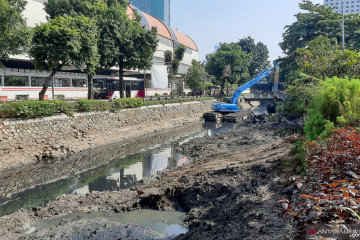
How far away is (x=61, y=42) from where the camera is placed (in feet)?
64.0

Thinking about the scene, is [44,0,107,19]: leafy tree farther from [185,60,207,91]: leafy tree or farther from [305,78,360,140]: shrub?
[185,60,207,91]: leafy tree

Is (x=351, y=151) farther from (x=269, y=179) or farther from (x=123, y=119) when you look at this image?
(x=123, y=119)

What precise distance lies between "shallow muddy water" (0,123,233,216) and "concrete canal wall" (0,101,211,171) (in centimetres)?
79

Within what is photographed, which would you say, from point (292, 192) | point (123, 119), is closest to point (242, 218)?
point (292, 192)

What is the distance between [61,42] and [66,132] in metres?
5.64

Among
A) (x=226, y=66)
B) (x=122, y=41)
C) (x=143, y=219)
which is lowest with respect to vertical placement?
(x=143, y=219)

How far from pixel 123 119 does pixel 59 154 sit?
8629mm

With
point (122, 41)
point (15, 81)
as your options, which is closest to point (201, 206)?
point (122, 41)

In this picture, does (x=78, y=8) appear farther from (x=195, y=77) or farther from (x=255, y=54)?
(x=255, y=54)

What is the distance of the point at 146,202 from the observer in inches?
384

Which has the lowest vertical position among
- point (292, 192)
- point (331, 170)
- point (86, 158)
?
point (86, 158)

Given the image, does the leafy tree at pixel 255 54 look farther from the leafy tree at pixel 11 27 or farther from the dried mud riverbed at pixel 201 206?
the dried mud riverbed at pixel 201 206

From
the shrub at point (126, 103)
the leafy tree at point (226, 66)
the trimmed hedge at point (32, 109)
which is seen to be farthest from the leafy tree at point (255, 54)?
the trimmed hedge at point (32, 109)

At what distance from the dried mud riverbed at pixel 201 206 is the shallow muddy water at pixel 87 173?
2.23 meters
